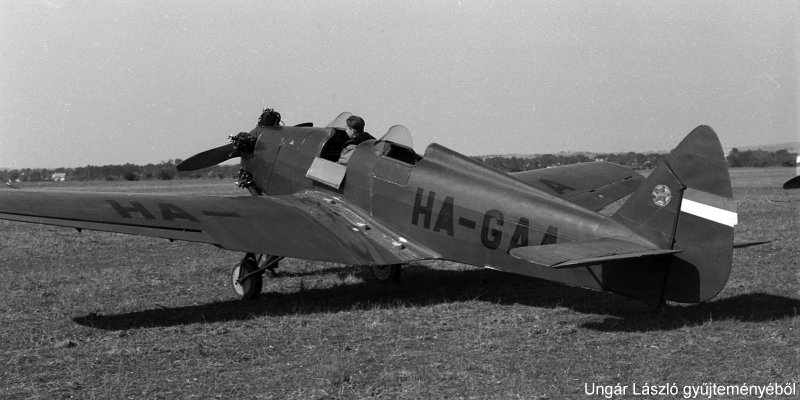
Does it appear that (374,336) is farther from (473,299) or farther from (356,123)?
(356,123)

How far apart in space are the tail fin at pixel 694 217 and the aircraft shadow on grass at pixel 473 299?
530 millimetres

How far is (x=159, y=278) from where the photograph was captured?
33.9 feet

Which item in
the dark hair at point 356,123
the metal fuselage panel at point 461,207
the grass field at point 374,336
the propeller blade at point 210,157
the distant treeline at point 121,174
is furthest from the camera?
the distant treeline at point 121,174

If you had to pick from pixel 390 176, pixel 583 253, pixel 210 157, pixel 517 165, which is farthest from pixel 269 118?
pixel 517 165

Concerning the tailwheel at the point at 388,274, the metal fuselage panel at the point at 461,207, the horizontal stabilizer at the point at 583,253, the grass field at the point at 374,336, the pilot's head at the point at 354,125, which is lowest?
the grass field at the point at 374,336

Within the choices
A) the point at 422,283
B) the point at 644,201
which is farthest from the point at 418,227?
the point at 644,201

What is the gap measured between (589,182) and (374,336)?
19.3 feet

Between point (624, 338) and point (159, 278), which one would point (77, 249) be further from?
point (624, 338)

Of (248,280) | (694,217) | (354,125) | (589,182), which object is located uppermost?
(354,125)

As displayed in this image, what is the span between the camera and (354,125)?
999 centimetres

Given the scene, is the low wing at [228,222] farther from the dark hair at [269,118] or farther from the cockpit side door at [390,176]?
the dark hair at [269,118]

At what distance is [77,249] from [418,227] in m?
7.87

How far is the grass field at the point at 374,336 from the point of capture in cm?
535

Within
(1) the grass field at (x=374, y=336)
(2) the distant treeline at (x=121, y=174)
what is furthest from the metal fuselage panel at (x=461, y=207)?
(2) the distant treeline at (x=121, y=174)
